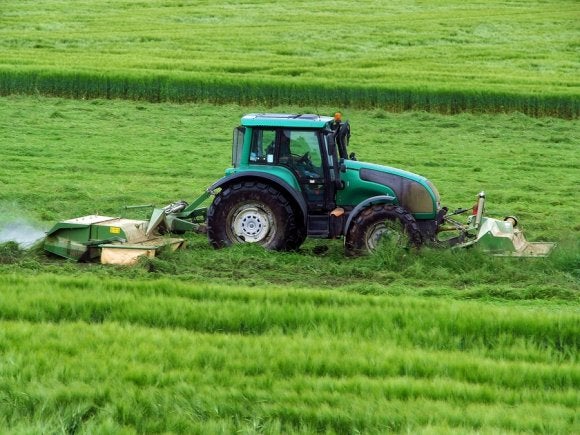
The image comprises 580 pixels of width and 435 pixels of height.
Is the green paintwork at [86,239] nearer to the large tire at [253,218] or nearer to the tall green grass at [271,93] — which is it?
the large tire at [253,218]

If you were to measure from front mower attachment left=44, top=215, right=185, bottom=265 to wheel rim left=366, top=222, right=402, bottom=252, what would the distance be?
232 centimetres

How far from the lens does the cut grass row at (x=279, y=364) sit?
7.14 metres

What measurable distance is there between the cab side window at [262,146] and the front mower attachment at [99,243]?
147 cm

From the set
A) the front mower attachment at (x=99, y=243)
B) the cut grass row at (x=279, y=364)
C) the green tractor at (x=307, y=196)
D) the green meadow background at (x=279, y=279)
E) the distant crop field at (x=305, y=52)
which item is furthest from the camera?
the distant crop field at (x=305, y=52)

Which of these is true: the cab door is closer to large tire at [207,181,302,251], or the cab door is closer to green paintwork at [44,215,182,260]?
large tire at [207,181,302,251]

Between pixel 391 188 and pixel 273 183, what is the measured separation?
141 cm

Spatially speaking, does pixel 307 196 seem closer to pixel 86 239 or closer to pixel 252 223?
pixel 252 223

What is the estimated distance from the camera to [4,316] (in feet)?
31.4

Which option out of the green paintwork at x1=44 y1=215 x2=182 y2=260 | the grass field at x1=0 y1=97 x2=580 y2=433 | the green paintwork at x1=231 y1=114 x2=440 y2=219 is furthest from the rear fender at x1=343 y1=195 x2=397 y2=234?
the green paintwork at x1=44 y1=215 x2=182 y2=260

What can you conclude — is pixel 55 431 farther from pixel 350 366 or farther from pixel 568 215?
pixel 568 215

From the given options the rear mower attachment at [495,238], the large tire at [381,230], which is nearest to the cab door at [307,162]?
the large tire at [381,230]

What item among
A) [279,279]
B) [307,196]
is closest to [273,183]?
[307,196]

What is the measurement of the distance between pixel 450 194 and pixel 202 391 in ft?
36.0

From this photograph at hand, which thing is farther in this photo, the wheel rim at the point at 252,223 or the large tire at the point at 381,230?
the wheel rim at the point at 252,223
